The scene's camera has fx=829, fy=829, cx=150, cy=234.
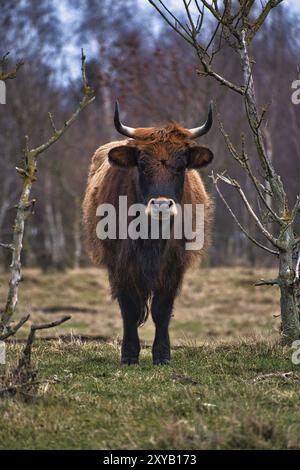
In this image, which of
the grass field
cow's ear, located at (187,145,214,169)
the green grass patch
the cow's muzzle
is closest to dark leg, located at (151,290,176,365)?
the grass field

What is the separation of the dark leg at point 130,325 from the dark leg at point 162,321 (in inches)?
6.3

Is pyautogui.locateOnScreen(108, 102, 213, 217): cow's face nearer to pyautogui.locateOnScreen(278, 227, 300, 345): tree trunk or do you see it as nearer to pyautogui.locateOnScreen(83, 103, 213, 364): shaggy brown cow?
pyautogui.locateOnScreen(83, 103, 213, 364): shaggy brown cow

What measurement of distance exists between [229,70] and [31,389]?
1930cm

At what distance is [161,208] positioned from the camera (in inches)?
269

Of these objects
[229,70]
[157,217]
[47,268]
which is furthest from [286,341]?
[229,70]

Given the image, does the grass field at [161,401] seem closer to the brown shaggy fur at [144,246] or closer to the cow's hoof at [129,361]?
the cow's hoof at [129,361]

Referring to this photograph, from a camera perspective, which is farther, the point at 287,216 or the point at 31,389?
the point at 287,216

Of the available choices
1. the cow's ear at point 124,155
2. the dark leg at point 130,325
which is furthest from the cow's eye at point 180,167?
the dark leg at point 130,325

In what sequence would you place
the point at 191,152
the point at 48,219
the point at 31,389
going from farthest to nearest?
the point at 48,219 < the point at 191,152 < the point at 31,389

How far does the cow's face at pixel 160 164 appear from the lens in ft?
23.5

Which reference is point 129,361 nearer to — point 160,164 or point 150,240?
point 150,240

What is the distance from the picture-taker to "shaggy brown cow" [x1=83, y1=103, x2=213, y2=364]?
7.32 meters

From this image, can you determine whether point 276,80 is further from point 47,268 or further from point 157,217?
point 157,217

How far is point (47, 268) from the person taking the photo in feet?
73.5
